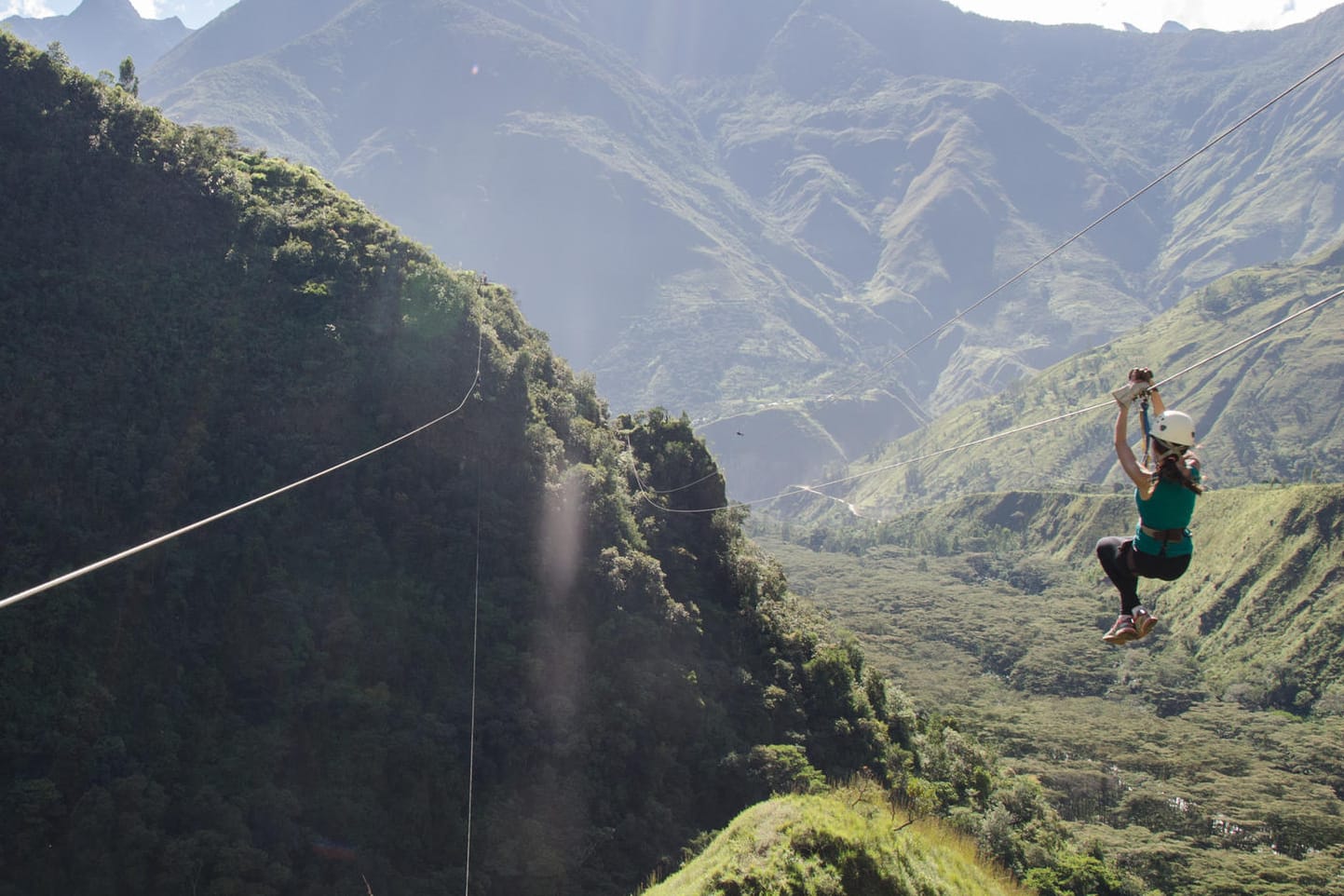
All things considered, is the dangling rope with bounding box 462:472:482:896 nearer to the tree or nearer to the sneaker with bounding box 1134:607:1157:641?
the sneaker with bounding box 1134:607:1157:641

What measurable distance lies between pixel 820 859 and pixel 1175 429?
8929 millimetres

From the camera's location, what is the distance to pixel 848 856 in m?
15.1

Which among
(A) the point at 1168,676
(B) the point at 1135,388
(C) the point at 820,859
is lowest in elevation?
(C) the point at 820,859

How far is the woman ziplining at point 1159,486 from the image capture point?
9867mm

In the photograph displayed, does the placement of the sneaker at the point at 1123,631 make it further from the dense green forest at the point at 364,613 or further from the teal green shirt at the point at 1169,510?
the dense green forest at the point at 364,613

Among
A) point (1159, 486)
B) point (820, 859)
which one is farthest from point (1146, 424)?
point (820, 859)

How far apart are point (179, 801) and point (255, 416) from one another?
16.4 metres

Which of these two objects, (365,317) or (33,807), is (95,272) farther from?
(33,807)

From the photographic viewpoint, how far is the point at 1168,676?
331 ft

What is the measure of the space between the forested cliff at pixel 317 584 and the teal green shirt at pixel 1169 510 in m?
24.8

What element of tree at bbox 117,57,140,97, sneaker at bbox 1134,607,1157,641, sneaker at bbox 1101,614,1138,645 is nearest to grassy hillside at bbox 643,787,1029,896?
sneaker at bbox 1101,614,1138,645

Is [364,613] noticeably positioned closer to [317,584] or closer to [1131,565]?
[317,584]

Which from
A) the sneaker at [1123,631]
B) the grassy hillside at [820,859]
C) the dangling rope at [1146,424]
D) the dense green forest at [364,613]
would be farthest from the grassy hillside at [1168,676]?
the dangling rope at [1146,424]

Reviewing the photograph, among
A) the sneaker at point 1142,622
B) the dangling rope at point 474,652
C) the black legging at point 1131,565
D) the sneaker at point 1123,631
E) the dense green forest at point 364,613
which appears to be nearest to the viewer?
the black legging at point 1131,565
